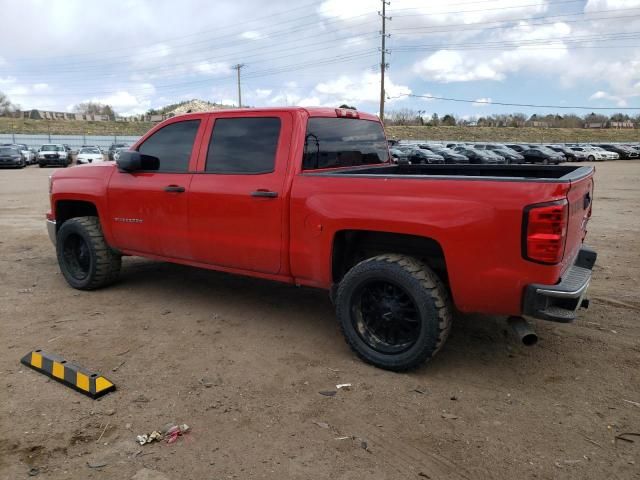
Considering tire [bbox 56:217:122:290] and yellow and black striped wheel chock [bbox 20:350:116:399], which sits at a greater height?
tire [bbox 56:217:122:290]

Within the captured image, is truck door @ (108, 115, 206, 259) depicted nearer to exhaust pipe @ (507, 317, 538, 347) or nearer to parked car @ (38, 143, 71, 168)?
exhaust pipe @ (507, 317, 538, 347)

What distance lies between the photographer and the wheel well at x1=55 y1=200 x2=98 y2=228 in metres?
6.05

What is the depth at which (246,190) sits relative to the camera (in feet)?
14.4

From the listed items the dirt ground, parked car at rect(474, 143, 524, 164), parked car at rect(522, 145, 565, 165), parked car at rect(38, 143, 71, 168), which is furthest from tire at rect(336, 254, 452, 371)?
parked car at rect(522, 145, 565, 165)

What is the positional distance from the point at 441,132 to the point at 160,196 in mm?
89562

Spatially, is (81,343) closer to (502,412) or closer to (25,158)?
(502,412)

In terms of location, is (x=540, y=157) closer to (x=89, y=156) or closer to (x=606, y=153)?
(x=606, y=153)

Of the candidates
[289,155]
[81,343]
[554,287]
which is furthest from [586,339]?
[81,343]

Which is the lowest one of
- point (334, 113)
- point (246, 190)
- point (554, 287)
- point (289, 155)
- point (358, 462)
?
point (358, 462)

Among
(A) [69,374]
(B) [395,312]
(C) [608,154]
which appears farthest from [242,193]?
(C) [608,154]


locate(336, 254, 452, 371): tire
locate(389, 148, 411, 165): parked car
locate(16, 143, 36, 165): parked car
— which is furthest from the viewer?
locate(16, 143, 36, 165): parked car

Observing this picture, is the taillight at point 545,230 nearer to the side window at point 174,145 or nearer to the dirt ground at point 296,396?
the dirt ground at point 296,396

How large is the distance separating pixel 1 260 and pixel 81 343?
396 centimetres

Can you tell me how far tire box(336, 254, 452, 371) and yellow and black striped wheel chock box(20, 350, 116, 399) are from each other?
1.73m
